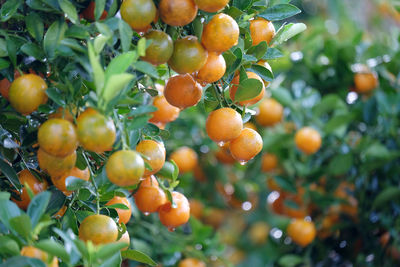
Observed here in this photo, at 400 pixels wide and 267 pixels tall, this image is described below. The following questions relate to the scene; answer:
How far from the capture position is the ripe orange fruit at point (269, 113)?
1.29 m

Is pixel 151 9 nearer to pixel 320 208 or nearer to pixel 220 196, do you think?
pixel 320 208

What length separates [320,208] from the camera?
1.30 metres

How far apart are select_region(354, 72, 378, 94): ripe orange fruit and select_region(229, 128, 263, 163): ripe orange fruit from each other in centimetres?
80

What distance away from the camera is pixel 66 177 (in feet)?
1.70

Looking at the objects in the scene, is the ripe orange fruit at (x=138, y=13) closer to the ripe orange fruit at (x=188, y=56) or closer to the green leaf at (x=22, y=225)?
the ripe orange fruit at (x=188, y=56)

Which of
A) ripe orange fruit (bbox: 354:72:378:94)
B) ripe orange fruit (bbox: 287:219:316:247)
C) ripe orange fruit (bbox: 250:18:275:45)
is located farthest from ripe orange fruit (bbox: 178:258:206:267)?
ripe orange fruit (bbox: 354:72:378:94)

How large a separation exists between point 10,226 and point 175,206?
0.24 m

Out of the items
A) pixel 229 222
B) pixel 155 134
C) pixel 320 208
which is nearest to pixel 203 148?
pixel 320 208

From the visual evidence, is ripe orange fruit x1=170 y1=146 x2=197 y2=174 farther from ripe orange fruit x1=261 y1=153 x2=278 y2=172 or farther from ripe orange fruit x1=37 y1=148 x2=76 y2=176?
ripe orange fruit x1=37 y1=148 x2=76 y2=176

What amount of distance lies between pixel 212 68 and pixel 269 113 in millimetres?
791

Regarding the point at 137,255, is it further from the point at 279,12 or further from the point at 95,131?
the point at 279,12

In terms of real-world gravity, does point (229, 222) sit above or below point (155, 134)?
below

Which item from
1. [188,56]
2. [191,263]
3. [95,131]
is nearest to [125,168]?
[95,131]

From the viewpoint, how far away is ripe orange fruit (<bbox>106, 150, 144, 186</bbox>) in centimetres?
43
